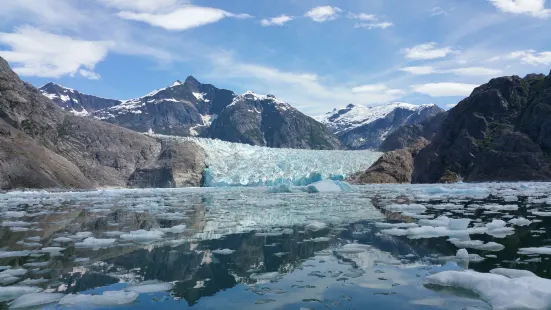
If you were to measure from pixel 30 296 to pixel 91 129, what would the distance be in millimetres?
85606

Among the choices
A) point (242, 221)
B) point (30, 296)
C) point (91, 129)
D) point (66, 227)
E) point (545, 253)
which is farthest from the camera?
point (91, 129)

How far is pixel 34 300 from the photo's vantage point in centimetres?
554

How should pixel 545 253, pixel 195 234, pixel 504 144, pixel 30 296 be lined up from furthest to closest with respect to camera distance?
pixel 504 144 → pixel 195 234 → pixel 545 253 → pixel 30 296

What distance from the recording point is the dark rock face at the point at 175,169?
241 ft

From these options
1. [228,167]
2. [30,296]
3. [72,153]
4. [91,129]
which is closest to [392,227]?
[30,296]

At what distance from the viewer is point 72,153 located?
74.1m

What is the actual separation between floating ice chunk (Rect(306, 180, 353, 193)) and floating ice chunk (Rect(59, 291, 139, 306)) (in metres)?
31.2

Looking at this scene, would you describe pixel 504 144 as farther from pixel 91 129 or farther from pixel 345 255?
pixel 91 129

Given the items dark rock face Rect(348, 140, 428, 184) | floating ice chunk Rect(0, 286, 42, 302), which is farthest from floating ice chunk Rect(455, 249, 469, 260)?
dark rock face Rect(348, 140, 428, 184)

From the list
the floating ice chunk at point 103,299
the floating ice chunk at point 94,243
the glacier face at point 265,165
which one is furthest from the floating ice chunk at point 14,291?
the glacier face at point 265,165

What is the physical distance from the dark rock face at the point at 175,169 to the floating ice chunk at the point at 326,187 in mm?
40260

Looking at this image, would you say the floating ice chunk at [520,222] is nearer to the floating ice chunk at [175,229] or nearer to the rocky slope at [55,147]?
the floating ice chunk at [175,229]

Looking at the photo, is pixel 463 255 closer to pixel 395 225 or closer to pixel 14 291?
pixel 395 225

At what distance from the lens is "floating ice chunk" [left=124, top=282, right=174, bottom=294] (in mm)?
6057
